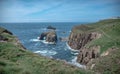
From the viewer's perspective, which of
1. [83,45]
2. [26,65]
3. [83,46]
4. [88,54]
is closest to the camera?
[26,65]

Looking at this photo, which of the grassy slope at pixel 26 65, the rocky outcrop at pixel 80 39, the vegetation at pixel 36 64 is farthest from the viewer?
the rocky outcrop at pixel 80 39

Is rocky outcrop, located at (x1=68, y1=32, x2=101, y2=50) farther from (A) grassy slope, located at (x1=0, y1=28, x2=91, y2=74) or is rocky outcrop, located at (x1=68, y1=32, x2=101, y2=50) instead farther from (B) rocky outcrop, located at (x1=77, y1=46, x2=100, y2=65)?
(A) grassy slope, located at (x1=0, y1=28, x2=91, y2=74)

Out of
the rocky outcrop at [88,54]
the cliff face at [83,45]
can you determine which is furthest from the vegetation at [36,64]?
the cliff face at [83,45]

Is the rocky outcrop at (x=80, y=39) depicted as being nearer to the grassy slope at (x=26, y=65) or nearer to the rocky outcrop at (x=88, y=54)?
the rocky outcrop at (x=88, y=54)

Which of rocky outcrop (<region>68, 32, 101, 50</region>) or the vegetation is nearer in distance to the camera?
the vegetation

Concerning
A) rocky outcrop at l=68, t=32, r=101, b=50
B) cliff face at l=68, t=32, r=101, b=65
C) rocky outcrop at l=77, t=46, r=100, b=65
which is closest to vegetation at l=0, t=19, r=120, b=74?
rocky outcrop at l=77, t=46, r=100, b=65

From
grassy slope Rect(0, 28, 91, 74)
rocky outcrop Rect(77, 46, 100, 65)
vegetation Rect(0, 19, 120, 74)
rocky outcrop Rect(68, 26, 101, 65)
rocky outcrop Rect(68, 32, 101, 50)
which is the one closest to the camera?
grassy slope Rect(0, 28, 91, 74)

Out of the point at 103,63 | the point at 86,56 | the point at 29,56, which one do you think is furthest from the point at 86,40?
the point at 29,56

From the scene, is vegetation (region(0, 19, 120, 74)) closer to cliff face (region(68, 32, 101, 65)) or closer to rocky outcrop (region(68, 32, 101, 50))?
cliff face (region(68, 32, 101, 65))

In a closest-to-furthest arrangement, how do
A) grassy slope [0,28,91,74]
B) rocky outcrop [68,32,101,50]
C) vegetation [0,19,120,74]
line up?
1. grassy slope [0,28,91,74]
2. vegetation [0,19,120,74]
3. rocky outcrop [68,32,101,50]

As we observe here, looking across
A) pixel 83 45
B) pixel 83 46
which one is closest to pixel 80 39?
pixel 83 45

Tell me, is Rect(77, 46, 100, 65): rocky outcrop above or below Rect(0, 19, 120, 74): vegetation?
below

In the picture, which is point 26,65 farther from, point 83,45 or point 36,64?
point 83,45

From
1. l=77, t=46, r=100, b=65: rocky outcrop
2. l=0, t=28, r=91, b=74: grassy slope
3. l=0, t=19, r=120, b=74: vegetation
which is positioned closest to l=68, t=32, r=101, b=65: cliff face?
l=77, t=46, r=100, b=65: rocky outcrop
